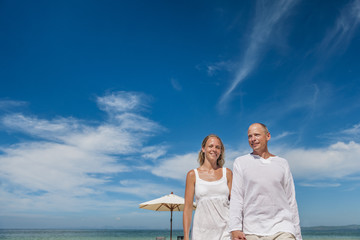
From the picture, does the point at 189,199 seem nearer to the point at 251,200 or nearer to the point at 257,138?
the point at 251,200

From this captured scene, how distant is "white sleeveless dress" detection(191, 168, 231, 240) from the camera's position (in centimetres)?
337

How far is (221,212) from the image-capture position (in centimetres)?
343

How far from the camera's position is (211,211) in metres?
3.46

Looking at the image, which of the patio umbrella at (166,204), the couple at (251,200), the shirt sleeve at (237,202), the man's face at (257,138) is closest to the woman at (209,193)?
the couple at (251,200)

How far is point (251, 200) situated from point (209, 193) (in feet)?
2.77

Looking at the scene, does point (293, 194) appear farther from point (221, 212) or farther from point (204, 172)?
point (204, 172)

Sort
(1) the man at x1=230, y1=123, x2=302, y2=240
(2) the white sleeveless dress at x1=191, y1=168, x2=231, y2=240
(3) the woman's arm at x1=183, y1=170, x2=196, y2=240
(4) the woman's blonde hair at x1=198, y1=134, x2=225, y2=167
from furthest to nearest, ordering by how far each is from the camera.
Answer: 1. (4) the woman's blonde hair at x1=198, y1=134, x2=225, y2=167
2. (3) the woman's arm at x1=183, y1=170, x2=196, y2=240
3. (2) the white sleeveless dress at x1=191, y1=168, x2=231, y2=240
4. (1) the man at x1=230, y1=123, x2=302, y2=240

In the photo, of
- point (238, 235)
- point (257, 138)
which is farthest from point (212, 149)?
point (238, 235)

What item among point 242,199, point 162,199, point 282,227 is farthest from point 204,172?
point 162,199

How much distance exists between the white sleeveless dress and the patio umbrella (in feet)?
32.0

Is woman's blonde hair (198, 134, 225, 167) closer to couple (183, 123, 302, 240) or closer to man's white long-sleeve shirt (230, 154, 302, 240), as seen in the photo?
couple (183, 123, 302, 240)

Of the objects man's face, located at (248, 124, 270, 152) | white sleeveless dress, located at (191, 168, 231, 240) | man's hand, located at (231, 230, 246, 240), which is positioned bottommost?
man's hand, located at (231, 230, 246, 240)

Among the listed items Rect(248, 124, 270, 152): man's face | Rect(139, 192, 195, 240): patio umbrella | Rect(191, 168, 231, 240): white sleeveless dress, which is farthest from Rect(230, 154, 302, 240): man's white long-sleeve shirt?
Rect(139, 192, 195, 240): patio umbrella

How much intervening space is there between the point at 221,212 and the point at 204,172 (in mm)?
541
